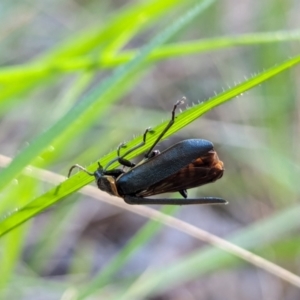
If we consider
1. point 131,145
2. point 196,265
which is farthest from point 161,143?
point 131,145

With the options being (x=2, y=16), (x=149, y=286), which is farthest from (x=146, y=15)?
(x=149, y=286)

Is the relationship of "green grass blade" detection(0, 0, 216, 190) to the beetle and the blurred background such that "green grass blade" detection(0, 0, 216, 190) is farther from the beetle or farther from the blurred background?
the blurred background

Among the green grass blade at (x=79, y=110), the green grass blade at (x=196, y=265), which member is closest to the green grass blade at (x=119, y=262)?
the green grass blade at (x=196, y=265)

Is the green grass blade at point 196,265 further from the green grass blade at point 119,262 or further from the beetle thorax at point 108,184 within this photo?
the beetle thorax at point 108,184

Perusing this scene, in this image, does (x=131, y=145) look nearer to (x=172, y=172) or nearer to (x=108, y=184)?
(x=172, y=172)

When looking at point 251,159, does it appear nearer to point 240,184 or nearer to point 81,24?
→ point 240,184
